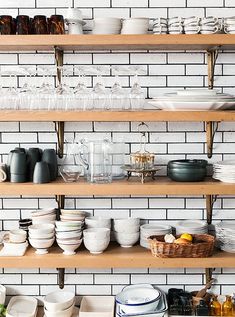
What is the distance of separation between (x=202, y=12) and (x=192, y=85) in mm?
426

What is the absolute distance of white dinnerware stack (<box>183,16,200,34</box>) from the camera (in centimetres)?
318

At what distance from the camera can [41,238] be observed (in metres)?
3.30

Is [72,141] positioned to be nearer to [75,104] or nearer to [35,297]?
[75,104]

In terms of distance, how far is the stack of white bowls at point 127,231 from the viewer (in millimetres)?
3436

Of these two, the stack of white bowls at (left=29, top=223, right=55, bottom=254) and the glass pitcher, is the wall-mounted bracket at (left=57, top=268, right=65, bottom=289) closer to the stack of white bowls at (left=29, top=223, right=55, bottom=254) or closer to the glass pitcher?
the stack of white bowls at (left=29, top=223, right=55, bottom=254)

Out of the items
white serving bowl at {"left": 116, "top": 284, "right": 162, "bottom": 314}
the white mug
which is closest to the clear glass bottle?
white serving bowl at {"left": 116, "top": 284, "right": 162, "bottom": 314}

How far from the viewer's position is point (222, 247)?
11.1ft

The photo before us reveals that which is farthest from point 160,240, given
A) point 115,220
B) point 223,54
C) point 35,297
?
point 223,54

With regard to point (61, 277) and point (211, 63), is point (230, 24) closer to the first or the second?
point (211, 63)

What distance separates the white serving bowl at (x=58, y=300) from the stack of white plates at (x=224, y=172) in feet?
3.62

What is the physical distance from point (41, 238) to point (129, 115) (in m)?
0.85

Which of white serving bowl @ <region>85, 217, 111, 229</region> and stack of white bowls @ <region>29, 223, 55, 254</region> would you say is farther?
white serving bowl @ <region>85, 217, 111, 229</region>

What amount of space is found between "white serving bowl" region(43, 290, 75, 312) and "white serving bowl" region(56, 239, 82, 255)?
0.95 ft

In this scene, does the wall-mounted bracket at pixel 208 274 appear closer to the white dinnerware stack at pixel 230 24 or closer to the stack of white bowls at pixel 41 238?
the stack of white bowls at pixel 41 238
